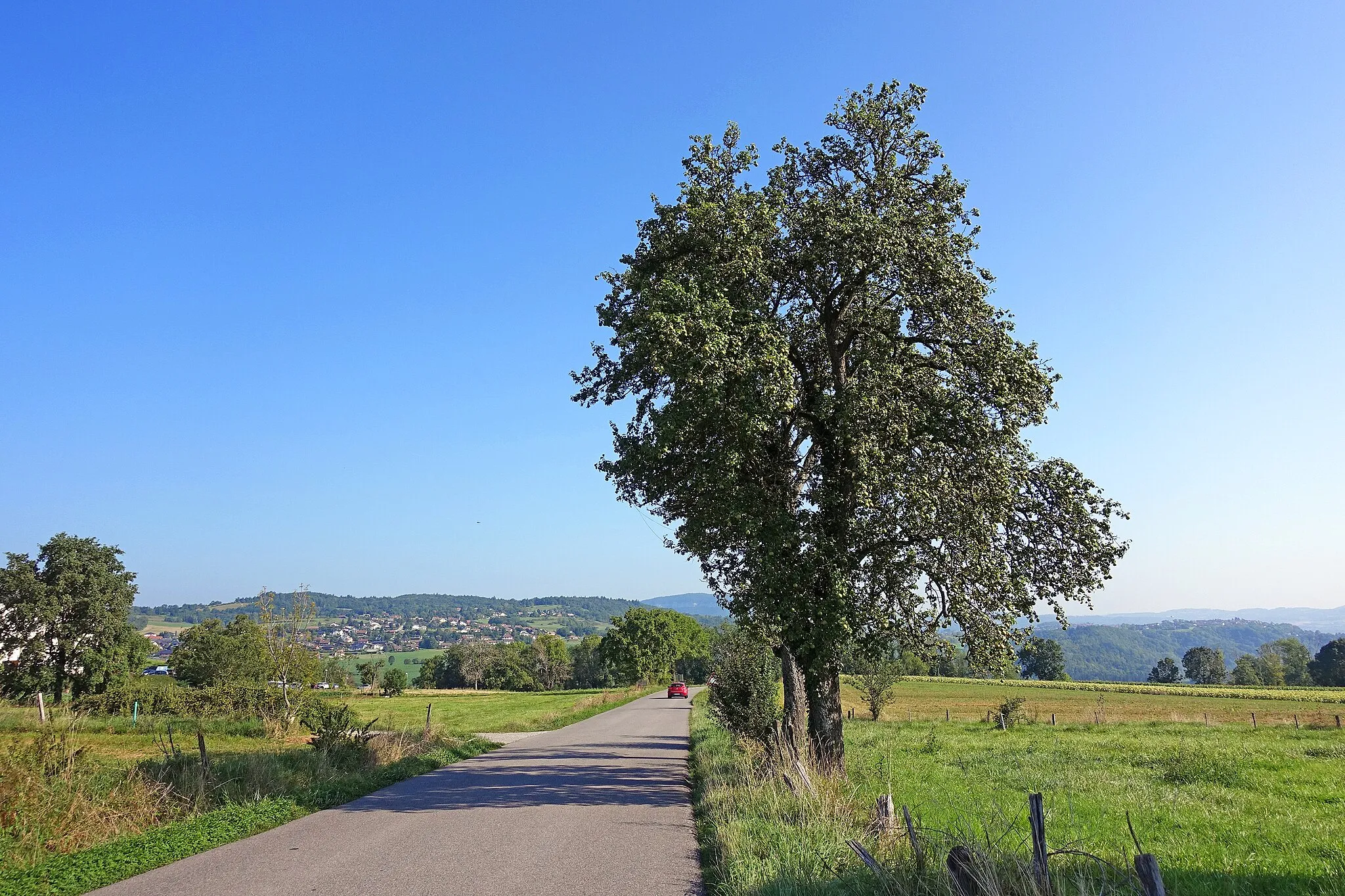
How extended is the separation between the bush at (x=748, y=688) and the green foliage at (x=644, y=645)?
8777cm

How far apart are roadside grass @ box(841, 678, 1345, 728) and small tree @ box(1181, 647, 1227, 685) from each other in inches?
2190

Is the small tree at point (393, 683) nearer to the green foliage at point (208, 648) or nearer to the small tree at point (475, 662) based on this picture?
the green foliage at point (208, 648)

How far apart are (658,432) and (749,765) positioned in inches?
253

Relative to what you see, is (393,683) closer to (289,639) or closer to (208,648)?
(208,648)

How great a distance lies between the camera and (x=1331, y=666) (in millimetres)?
120062

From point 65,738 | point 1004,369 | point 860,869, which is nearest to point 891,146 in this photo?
point 1004,369

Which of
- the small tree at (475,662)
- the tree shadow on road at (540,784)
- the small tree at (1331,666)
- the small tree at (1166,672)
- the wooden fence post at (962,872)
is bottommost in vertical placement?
the small tree at (1166,672)

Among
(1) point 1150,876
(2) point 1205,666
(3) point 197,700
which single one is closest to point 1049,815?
(1) point 1150,876

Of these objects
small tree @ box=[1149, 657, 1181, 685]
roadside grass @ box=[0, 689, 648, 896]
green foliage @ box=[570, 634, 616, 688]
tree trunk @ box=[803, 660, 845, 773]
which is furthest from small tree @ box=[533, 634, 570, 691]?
small tree @ box=[1149, 657, 1181, 685]

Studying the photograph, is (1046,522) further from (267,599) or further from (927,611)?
(267,599)

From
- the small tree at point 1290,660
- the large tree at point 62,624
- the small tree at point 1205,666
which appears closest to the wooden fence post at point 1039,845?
the large tree at point 62,624

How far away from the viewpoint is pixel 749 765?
46.6 feet

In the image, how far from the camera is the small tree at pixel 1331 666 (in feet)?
378

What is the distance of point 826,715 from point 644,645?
96.8m
